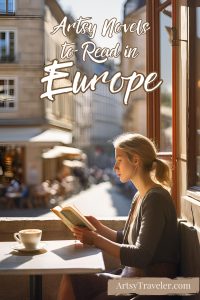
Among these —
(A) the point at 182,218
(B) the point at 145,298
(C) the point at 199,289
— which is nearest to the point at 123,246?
(B) the point at 145,298

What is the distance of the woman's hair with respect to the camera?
275 centimetres

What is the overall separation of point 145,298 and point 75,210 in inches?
21.1

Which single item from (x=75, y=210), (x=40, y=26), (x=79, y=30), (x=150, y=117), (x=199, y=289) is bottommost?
(x=199, y=289)

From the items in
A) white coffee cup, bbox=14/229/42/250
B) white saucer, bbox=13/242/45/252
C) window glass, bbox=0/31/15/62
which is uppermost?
window glass, bbox=0/31/15/62

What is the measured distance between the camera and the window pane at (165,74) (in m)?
3.79

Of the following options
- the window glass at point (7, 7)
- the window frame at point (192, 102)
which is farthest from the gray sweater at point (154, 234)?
the window glass at point (7, 7)

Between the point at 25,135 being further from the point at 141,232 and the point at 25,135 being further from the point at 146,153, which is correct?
the point at 141,232

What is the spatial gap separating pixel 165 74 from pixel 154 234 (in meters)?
1.73

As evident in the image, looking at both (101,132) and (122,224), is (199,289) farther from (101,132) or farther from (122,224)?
(101,132)

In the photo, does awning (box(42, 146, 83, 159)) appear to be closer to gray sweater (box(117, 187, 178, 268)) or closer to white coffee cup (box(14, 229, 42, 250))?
white coffee cup (box(14, 229, 42, 250))

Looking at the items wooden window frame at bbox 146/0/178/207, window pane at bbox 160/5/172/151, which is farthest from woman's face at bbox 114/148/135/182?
Answer: wooden window frame at bbox 146/0/178/207

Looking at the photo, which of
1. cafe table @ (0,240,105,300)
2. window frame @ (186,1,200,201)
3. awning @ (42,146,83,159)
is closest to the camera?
cafe table @ (0,240,105,300)

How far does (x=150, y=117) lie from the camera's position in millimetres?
4180

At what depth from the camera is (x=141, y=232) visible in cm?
256
